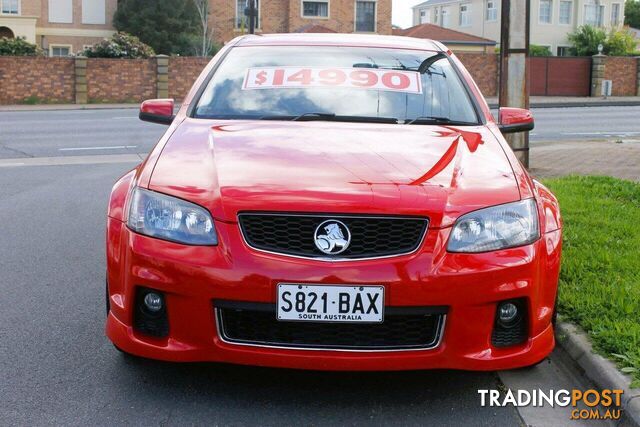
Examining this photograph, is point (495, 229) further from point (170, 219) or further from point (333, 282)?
point (170, 219)

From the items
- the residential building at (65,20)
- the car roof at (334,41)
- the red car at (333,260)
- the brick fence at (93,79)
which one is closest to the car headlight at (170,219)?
the red car at (333,260)

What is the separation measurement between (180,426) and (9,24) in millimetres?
48232

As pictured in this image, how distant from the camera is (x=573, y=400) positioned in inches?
145

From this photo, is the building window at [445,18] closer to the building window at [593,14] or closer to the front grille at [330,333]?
the building window at [593,14]

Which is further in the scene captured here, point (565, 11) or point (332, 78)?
point (565, 11)

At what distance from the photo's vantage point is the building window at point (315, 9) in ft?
170

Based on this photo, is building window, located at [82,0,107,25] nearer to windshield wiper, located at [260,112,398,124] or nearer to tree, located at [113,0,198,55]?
tree, located at [113,0,198,55]

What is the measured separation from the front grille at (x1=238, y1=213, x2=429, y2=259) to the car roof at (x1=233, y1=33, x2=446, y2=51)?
220 centimetres

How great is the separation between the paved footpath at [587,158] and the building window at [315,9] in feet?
122

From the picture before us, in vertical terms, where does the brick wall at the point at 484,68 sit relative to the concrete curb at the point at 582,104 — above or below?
above

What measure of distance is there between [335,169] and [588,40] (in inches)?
2220

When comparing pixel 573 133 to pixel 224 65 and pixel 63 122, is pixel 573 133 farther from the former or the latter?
pixel 224 65

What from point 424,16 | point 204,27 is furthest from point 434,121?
point 424,16

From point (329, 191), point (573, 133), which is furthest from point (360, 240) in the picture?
point (573, 133)
